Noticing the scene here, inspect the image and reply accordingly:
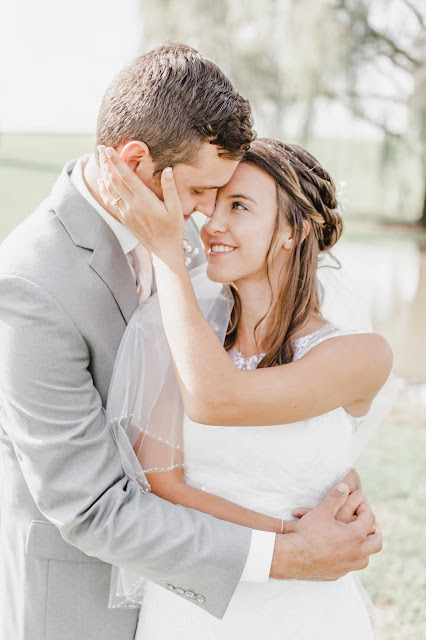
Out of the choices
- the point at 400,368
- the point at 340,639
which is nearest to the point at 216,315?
the point at 340,639

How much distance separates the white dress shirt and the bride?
5cm

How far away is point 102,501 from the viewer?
1.86 m

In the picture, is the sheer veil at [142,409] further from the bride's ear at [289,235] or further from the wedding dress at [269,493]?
the bride's ear at [289,235]

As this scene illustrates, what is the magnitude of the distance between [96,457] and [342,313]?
1043 mm

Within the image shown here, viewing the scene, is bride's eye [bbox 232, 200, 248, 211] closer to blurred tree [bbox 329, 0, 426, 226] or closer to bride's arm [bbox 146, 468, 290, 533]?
bride's arm [bbox 146, 468, 290, 533]

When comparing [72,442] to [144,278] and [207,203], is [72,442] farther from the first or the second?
[207,203]

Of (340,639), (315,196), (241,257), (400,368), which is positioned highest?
(315,196)

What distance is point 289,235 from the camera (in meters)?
2.22

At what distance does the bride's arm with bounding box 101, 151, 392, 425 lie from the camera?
1.89 meters

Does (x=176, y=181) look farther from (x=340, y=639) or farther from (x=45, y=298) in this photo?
(x=340, y=639)

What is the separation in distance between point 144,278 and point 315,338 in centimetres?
55

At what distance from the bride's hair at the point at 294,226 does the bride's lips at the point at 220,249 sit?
0.40 ft

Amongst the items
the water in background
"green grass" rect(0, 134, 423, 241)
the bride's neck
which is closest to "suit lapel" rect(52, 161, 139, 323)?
the bride's neck

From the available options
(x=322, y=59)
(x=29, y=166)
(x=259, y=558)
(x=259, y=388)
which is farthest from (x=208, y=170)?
(x=29, y=166)
